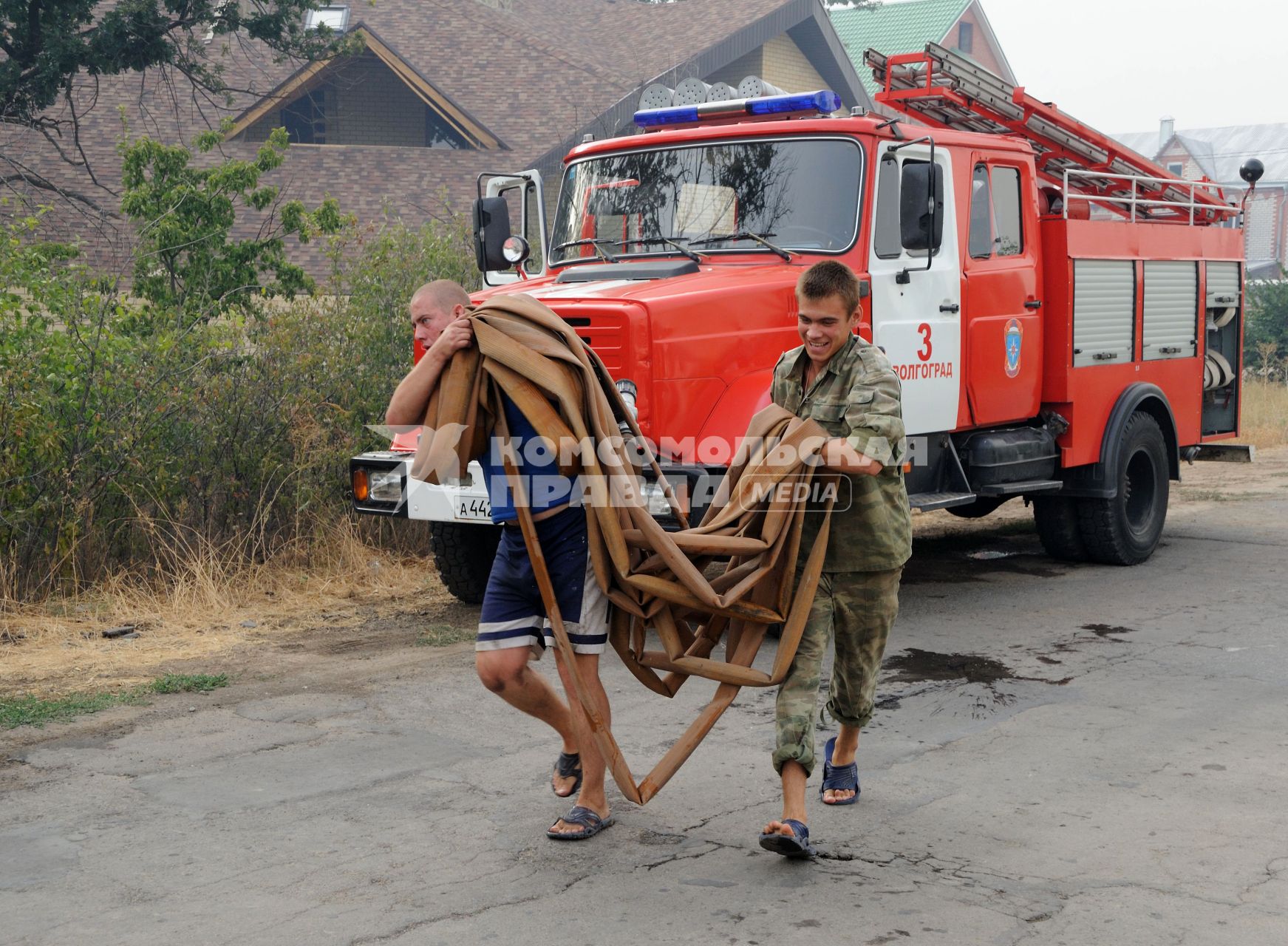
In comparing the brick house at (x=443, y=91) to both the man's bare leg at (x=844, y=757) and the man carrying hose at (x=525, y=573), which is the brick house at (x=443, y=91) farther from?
the man's bare leg at (x=844, y=757)

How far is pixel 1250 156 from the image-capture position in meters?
70.8

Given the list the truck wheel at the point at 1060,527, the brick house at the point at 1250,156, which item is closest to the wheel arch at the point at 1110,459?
the truck wheel at the point at 1060,527

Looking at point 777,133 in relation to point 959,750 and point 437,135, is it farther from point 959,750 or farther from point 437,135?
point 437,135

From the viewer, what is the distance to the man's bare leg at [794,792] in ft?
14.0

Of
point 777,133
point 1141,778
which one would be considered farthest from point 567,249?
point 1141,778

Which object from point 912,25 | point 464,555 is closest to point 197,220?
point 464,555

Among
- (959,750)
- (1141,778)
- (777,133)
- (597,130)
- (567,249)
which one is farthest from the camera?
(597,130)

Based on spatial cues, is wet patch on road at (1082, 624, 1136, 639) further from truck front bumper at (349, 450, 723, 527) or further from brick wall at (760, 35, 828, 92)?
brick wall at (760, 35, 828, 92)

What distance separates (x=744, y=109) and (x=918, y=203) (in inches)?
48.3

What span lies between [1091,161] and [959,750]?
6321 mm

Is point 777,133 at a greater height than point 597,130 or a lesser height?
lesser

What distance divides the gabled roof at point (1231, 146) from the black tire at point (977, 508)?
2379 inches

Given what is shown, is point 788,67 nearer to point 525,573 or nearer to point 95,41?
point 95,41

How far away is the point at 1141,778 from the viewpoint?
5.11 metres
